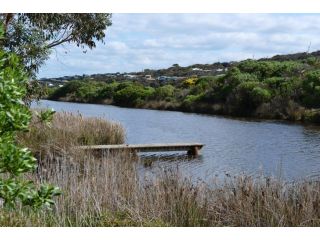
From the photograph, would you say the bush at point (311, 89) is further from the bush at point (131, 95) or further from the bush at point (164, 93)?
the bush at point (131, 95)

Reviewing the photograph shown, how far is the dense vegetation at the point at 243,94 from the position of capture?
31.9 m

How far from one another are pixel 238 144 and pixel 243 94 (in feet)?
53.2

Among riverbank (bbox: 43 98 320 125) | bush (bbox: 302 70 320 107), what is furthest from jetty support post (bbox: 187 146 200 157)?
bush (bbox: 302 70 320 107)

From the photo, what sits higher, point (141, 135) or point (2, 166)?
point (2, 166)

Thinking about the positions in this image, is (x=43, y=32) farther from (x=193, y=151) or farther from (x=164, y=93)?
(x=164, y=93)

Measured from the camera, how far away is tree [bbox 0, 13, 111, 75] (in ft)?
37.2

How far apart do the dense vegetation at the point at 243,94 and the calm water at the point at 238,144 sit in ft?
11.9

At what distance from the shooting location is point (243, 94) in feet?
116

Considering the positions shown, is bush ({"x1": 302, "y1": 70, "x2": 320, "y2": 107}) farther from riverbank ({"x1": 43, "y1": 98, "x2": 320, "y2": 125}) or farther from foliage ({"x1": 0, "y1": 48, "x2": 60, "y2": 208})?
foliage ({"x1": 0, "y1": 48, "x2": 60, "y2": 208})

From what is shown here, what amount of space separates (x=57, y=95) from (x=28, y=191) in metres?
48.0

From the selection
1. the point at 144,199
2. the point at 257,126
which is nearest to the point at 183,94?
the point at 257,126

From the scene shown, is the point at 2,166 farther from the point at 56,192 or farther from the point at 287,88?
the point at 287,88

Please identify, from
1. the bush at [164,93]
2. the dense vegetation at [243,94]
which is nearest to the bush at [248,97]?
the dense vegetation at [243,94]

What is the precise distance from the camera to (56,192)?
3463mm
